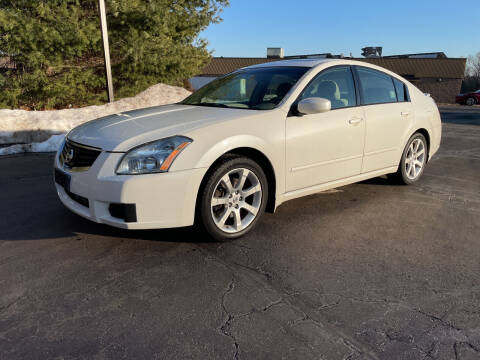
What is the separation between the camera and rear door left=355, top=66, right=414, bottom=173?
4.43m

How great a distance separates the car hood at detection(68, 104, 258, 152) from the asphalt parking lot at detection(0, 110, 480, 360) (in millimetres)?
890

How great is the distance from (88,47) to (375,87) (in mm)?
9255

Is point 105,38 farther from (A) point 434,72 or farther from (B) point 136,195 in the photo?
(A) point 434,72

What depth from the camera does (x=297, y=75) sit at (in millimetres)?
4035

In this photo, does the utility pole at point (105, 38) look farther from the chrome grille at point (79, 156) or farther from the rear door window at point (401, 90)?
the rear door window at point (401, 90)

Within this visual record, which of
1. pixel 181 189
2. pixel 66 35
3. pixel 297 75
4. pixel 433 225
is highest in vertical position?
pixel 66 35

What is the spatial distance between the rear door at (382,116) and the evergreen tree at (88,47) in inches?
327

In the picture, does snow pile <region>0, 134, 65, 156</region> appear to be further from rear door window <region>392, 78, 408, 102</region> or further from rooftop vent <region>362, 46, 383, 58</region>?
rooftop vent <region>362, 46, 383, 58</region>

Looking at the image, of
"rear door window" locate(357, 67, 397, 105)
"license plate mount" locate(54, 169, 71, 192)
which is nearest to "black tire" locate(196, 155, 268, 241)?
"license plate mount" locate(54, 169, 71, 192)

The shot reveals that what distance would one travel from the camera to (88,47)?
36.7 ft

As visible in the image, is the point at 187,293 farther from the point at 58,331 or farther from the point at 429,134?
the point at 429,134

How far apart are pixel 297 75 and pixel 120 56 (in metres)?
9.45

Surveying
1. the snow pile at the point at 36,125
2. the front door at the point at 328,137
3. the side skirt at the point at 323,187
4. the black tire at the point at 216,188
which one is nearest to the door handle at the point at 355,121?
the front door at the point at 328,137

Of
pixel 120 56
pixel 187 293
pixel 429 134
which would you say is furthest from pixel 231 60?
pixel 187 293
